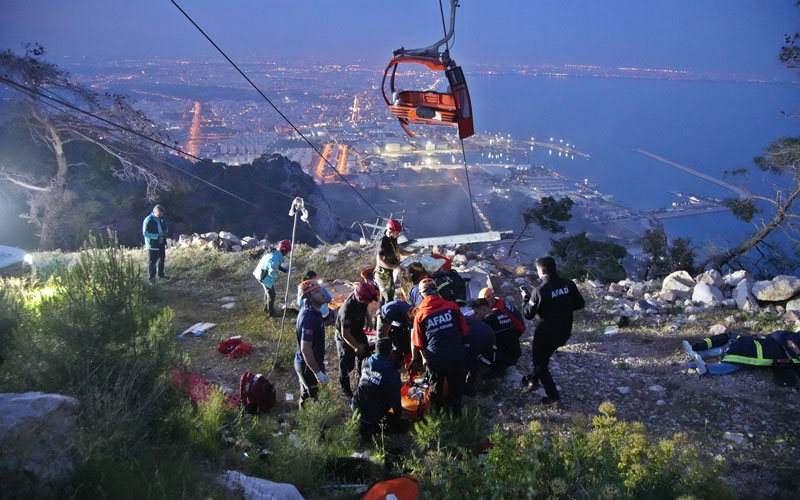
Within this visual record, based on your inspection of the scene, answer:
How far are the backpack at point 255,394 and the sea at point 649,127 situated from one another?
134 ft

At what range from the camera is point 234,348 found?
25.5 ft

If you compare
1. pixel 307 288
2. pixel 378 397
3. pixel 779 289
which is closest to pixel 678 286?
pixel 779 289

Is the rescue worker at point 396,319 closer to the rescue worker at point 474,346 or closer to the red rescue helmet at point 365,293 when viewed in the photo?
the red rescue helmet at point 365,293

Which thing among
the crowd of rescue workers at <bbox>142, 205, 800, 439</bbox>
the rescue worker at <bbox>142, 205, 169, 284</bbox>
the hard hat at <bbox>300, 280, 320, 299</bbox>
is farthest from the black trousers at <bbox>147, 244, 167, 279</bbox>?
the hard hat at <bbox>300, 280, 320, 299</bbox>

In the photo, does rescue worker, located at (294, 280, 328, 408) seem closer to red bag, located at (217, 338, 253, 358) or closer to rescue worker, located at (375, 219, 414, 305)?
rescue worker, located at (375, 219, 414, 305)

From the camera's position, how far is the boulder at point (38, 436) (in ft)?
9.74

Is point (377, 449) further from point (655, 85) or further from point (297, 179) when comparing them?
point (655, 85)

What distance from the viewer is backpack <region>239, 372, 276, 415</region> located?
5820 mm

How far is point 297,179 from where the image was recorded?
107ft

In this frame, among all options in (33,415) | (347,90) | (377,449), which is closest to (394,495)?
(377,449)

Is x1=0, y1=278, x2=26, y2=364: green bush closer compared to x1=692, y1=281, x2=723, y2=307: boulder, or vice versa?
x1=0, y1=278, x2=26, y2=364: green bush

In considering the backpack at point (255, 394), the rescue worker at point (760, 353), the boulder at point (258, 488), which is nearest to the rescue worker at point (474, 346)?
the boulder at point (258, 488)

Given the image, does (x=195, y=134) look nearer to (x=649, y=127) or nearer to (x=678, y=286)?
(x=678, y=286)

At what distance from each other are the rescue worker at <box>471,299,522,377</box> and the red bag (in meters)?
3.98
